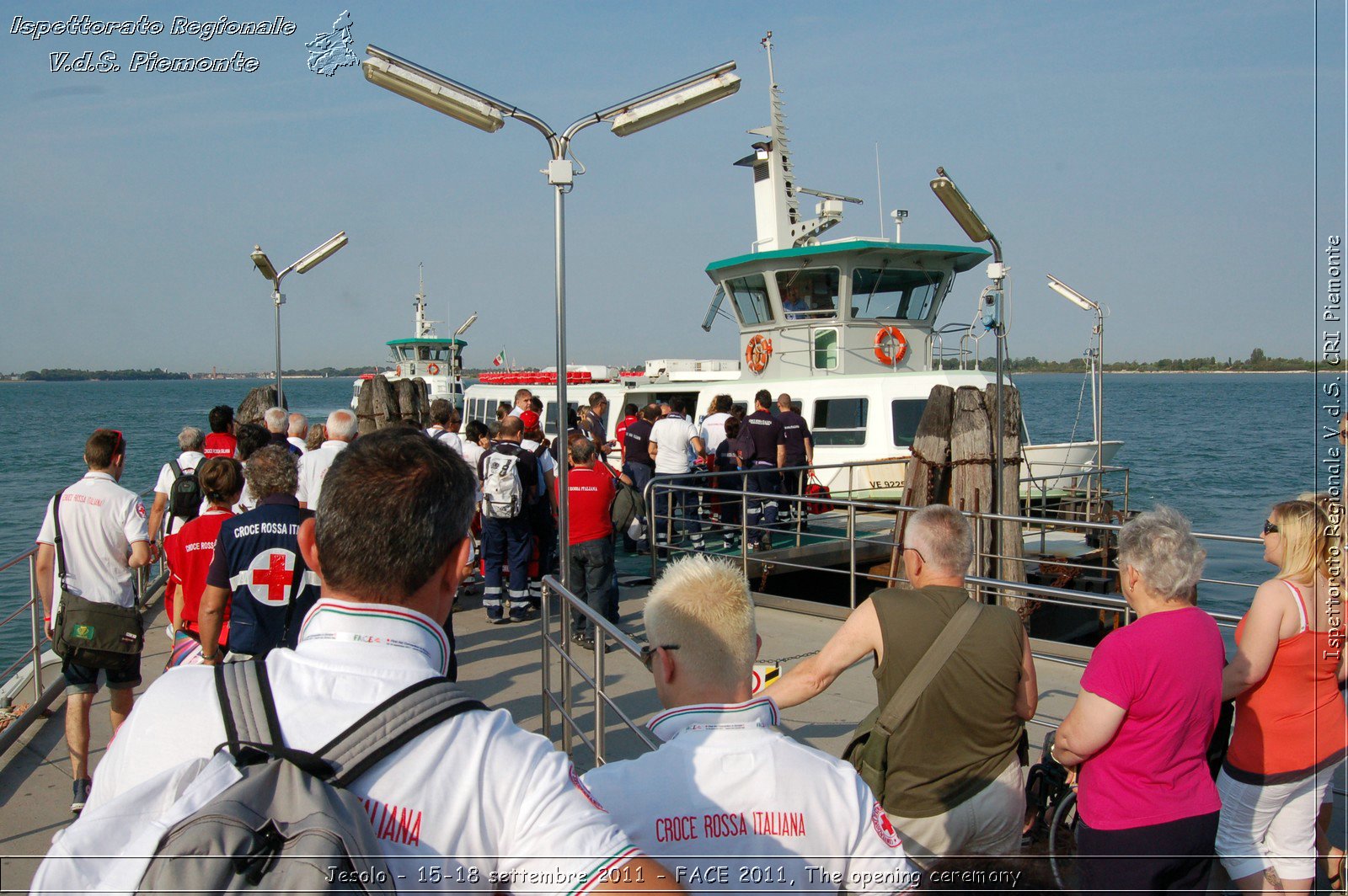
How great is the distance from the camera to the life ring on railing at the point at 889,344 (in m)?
15.5

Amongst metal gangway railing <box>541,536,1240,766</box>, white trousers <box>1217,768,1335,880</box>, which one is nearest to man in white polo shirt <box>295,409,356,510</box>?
metal gangway railing <box>541,536,1240,766</box>

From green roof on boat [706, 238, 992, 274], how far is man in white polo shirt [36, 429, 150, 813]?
12.0 metres

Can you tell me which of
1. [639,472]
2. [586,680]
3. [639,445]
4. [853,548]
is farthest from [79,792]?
[639,445]

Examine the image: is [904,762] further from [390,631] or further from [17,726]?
[17,726]

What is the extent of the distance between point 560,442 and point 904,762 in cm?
326

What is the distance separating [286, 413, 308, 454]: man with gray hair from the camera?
28.5 feet

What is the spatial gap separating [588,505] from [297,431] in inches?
127

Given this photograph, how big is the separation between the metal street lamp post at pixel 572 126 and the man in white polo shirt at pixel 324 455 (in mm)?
2041

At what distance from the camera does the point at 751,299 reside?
16.6 meters

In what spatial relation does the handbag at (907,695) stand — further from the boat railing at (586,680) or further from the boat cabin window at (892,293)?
the boat cabin window at (892,293)

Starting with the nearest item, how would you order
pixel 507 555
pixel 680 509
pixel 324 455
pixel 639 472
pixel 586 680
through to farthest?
pixel 586 680, pixel 324 455, pixel 507 555, pixel 680 509, pixel 639 472

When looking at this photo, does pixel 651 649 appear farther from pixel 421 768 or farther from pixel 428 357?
pixel 428 357

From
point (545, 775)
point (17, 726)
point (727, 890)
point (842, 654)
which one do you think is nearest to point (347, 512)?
point (545, 775)

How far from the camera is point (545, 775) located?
Result: 55.1 inches
